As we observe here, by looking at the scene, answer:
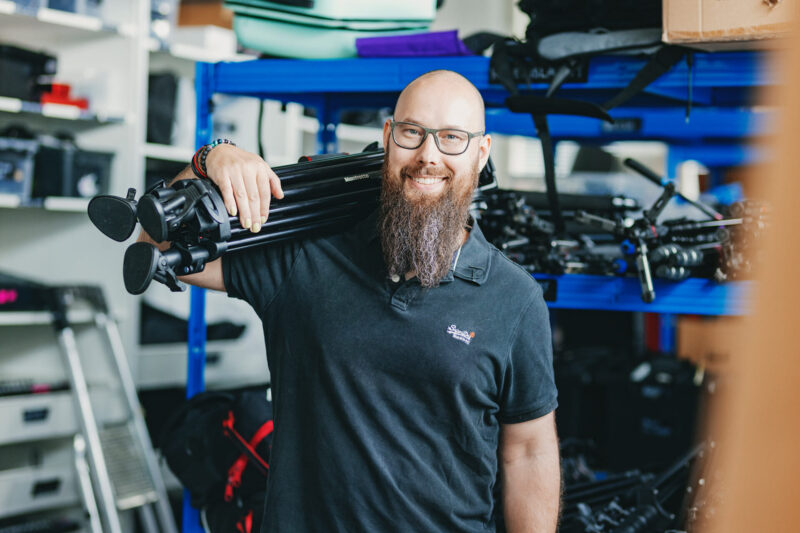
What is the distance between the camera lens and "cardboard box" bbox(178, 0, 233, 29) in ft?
17.9

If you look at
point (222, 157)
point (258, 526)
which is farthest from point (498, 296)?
point (258, 526)

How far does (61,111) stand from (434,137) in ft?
7.73

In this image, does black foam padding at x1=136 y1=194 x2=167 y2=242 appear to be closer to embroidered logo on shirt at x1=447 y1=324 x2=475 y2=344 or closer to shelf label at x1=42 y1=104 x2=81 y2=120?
embroidered logo on shirt at x1=447 y1=324 x2=475 y2=344

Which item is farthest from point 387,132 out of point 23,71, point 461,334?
point 23,71

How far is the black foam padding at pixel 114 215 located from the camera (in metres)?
1.34

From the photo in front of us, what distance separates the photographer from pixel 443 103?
1.65 m

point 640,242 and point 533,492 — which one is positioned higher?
point 640,242

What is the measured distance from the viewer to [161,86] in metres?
3.85

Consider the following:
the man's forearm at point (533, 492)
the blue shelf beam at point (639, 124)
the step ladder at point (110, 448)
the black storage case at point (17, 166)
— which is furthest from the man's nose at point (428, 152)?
the black storage case at point (17, 166)

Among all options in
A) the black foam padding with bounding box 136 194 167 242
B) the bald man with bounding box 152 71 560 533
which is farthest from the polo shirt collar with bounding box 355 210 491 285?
the black foam padding with bounding box 136 194 167 242

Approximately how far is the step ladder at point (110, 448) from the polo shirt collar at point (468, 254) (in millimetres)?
2005

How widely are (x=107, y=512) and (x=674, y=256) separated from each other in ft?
8.18

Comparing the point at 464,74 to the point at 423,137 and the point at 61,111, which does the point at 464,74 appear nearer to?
the point at 423,137

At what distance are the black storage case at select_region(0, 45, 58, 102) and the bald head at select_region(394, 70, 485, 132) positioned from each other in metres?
2.30
